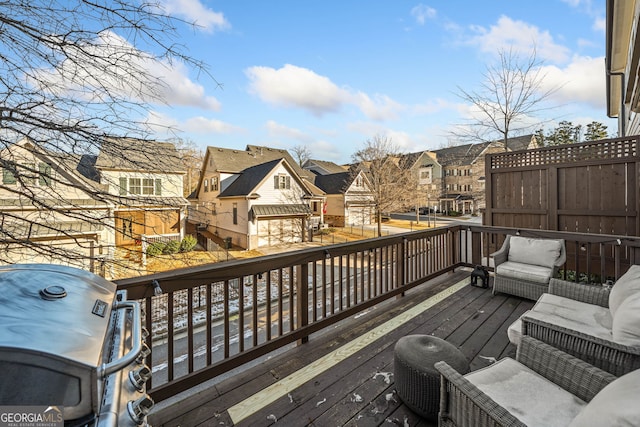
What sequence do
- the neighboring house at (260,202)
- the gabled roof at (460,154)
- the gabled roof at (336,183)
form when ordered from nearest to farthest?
the neighboring house at (260,202) < the gabled roof at (336,183) < the gabled roof at (460,154)

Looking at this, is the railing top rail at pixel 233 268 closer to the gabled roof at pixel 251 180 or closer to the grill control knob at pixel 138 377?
the grill control knob at pixel 138 377

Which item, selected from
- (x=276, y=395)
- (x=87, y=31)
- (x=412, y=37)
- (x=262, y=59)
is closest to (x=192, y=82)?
(x=87, y=31)

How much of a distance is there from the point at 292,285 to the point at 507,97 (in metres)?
9.76

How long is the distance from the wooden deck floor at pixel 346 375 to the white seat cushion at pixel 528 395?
572 mm

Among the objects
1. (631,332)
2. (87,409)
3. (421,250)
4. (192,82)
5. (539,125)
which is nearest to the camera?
(87,409)

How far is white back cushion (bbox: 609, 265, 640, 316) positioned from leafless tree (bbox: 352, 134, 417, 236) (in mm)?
15361

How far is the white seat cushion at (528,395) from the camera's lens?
1.33 meters

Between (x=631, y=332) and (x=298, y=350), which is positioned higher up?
(x=631, y=332)

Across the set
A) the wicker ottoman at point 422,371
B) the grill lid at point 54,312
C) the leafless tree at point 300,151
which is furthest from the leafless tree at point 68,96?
the leafless tree at point 300,151

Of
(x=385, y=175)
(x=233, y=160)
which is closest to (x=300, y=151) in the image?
(x=233, y=160)

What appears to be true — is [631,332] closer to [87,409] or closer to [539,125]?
[87,409]

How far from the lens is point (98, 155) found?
2713 millimetres

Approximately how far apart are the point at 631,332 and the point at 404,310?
207 centimetres

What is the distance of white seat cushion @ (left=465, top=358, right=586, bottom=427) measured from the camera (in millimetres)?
1327
